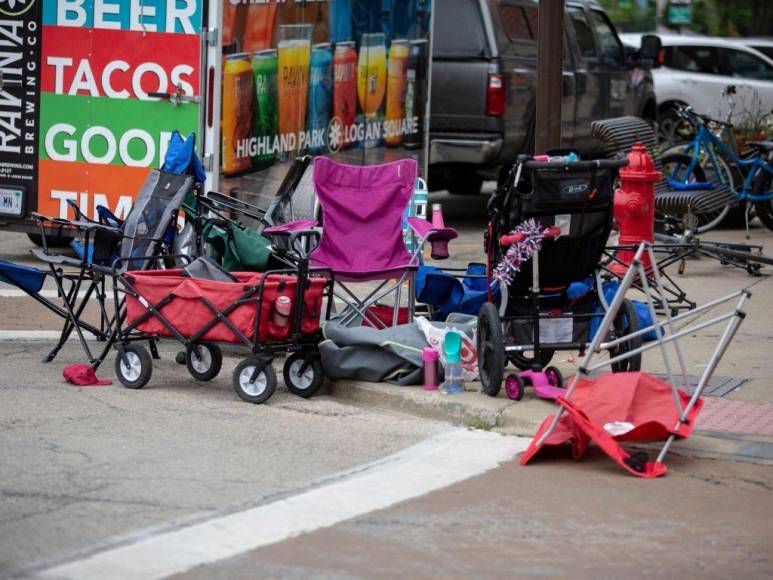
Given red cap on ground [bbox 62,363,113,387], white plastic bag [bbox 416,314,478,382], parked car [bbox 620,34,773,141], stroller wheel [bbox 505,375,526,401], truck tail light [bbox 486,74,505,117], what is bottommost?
red cap on ground [bbox 62,363,113,387]

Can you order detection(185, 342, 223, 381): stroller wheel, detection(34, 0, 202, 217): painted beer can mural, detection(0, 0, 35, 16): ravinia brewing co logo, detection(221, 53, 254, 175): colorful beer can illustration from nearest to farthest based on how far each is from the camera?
detection(185, 342, 223, 381): stroller wheel < detection(221, 53, 254, 175): colorful beer can illustration < detection(34, 0, 202, 217): painted beer can mural < detection(0, 0, 35, 16): ravinia brewing co logo

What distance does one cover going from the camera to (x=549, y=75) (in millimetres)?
10062

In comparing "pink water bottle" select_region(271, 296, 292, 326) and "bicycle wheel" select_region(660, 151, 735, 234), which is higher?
"bicycle wheel" select_region(660, 151, 735, 234)

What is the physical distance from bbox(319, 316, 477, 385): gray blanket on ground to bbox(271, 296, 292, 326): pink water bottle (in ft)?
1.05

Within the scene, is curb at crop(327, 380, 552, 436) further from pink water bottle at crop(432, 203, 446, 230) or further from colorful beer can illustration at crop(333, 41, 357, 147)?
colorful beer can illustration at crop(333, 41, 357, 147)

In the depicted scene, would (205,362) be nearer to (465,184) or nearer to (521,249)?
(521,249)

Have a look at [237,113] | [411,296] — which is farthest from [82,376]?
[237,113]

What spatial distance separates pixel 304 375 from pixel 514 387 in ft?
4.04

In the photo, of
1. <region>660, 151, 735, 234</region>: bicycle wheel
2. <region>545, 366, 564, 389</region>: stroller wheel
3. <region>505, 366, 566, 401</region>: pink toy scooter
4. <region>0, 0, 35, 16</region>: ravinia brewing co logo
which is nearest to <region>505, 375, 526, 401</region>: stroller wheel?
<region>505, 366, 566, 401</region>: pink toy scooter

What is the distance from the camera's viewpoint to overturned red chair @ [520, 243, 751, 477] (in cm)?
630

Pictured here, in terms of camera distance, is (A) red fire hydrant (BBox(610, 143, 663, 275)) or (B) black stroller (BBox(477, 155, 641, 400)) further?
(A) red fire hydrant (BBox(610, 143, 663, 275))

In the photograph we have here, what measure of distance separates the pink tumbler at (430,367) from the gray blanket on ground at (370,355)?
10cm

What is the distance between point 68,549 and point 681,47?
20.5m

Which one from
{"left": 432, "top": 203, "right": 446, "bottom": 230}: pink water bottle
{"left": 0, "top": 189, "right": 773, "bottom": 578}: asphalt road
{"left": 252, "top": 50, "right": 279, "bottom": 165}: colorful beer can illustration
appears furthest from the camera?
{"left": 252, "top": 50, "right": 279, "bottom": 165}: colorful beer can illustration
